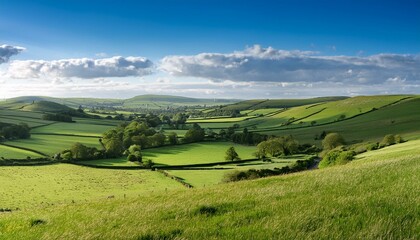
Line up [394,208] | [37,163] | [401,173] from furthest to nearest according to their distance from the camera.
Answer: [37,163]
[401,173]
[394,208]

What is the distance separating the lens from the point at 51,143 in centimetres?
12838

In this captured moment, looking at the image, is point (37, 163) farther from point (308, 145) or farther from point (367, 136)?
point (367, 136)

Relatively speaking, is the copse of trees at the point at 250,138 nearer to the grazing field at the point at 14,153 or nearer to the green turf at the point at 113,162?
the green turf at the point at 113,162

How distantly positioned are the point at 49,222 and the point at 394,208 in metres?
12.7

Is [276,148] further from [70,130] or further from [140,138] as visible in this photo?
[70,130]

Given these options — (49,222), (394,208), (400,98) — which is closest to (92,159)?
(49,222)

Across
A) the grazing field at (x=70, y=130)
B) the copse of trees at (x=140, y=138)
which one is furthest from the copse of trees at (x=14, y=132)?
the copse of trees at (x=140, y=138)

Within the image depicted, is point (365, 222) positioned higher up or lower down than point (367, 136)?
higher up

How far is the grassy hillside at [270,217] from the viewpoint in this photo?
985cm

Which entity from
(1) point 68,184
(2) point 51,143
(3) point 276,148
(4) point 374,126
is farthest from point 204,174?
(4) point 374,126

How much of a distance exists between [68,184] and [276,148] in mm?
66189

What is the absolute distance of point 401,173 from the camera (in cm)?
1834

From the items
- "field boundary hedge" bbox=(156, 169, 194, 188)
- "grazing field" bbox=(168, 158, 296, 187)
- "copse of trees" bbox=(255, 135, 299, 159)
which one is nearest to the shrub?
"grazing field" bbox=(168, 158, 296, 187)

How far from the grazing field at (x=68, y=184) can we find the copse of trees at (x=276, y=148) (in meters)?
40.4
